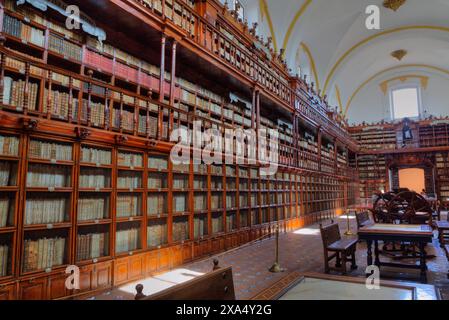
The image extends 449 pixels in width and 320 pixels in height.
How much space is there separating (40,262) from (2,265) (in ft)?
1.09

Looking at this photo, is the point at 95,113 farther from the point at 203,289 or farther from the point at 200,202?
the point at 203,289

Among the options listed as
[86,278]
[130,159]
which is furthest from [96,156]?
[86,278]

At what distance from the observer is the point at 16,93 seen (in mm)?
3455

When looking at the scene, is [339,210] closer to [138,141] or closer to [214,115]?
[214,115]

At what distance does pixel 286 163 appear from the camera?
358 inches

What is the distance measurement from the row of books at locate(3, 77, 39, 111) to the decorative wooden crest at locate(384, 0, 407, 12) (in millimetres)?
15728

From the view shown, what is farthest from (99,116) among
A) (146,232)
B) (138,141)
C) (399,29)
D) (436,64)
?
(436,64)

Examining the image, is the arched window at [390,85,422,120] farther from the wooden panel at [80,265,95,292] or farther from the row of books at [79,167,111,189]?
the wooden panel at [80,265,95,292]

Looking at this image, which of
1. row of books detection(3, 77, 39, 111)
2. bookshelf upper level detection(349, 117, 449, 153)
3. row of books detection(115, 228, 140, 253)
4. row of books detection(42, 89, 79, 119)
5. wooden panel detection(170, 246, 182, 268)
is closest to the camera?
row of books detection(3, 77, 39, 111)

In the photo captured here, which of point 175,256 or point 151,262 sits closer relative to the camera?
point 151,262

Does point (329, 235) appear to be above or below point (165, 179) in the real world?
below

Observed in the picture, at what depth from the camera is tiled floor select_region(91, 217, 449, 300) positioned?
12.1 feet

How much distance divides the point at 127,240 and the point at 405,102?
870 inches

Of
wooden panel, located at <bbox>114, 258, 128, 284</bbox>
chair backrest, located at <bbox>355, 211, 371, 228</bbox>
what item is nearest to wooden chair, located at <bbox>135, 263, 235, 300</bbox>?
wooden panel, located at <bbox>114, 258, 128, 284</bbox>
